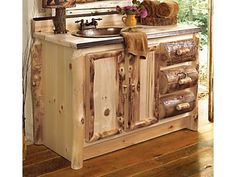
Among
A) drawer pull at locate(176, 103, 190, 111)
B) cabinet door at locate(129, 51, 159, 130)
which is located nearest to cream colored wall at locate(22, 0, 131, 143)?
cabinet door at locate(129, 51, 159, 130)

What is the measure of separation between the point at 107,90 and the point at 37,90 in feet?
1.86

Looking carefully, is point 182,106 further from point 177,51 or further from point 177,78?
point 177,51

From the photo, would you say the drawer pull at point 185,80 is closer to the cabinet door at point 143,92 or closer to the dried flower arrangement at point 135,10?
the cabinet door at point 143,92

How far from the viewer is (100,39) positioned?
2.94 m

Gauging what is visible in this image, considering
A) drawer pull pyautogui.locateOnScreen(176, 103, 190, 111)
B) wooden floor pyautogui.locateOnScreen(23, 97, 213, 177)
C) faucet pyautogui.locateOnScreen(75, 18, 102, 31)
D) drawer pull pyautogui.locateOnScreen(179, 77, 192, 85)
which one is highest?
faucet pyautogui.locateOnScreen(75, 18, 102, 31)

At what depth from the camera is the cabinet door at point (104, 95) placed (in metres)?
2.93

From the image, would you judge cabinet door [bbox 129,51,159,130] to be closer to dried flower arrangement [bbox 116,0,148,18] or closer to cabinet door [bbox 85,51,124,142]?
cabinet door [bbox 85,51,124,142]

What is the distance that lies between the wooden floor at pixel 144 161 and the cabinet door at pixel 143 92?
0.22m

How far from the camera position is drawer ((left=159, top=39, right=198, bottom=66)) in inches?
130

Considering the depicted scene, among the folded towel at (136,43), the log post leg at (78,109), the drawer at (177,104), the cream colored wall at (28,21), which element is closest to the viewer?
the log post leg at (78,109)

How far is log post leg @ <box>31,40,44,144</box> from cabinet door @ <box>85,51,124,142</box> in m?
0.48

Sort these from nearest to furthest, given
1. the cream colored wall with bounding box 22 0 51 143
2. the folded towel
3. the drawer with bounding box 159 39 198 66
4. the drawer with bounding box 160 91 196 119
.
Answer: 1. the folded towel
2. the cream colored wall with bounding box 22 0 51 143
3. the drawer with bounding box 159 39 198 66
4. the drawer with bounding box 160 91 196 119

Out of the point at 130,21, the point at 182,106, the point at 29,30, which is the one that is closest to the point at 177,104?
the point at 182,106

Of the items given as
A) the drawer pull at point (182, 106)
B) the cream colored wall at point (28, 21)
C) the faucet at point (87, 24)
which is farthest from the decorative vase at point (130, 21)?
the drawer pull at point (182, 106)
